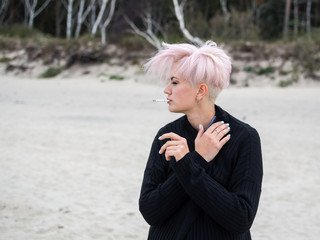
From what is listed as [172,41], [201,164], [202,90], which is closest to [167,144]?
[201,164]

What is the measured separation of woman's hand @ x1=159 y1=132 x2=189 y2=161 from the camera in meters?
1.58

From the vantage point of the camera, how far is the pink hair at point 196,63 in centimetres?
162

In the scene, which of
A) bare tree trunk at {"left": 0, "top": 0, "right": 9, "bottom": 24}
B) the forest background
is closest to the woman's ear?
the forest background

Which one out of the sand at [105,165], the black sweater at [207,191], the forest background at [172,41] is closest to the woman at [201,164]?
the black sweater at [207,191]

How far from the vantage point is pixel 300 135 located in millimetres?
8797

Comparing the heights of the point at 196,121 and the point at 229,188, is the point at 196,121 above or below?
above

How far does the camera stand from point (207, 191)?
156cm

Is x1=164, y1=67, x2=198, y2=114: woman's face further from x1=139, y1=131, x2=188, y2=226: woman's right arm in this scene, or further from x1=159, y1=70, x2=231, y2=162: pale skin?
x1=139, y1=131, x2=188, y2=226: woman's right arm

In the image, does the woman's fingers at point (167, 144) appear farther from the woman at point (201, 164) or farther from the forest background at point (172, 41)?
the forest background at point (172, 41)

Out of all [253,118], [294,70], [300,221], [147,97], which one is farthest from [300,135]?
[294,70]

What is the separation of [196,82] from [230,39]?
2084 centimetres

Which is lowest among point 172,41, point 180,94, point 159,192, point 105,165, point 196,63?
point 105,165

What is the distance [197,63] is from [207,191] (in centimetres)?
46

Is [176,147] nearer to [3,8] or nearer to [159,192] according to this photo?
[159,192]
